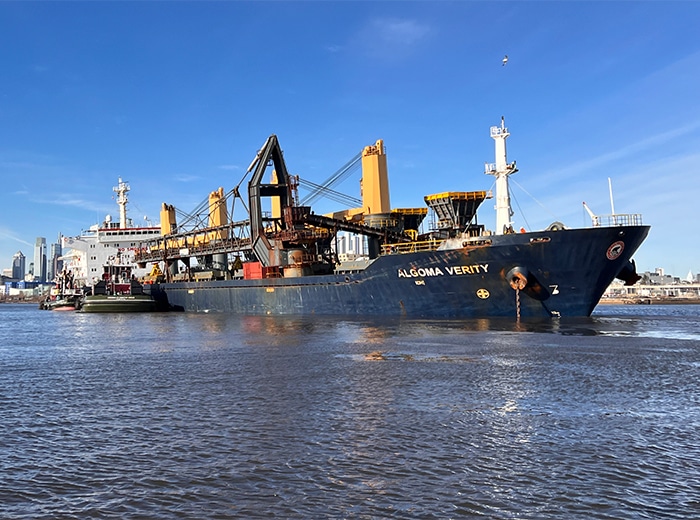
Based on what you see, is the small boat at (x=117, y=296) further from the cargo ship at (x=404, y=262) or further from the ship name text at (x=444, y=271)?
the ship name text at (x=444, y=271)

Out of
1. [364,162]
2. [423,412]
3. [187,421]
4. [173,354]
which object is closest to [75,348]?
[173,354]

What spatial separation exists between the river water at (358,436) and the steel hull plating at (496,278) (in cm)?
1131

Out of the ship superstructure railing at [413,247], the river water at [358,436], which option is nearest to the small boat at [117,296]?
the ship superstructure railing at [413,247]

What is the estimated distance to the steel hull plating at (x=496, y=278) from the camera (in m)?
29.0

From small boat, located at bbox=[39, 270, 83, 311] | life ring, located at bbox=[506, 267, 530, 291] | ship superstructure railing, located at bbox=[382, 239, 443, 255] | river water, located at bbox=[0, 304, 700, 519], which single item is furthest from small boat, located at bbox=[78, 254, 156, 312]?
life ring, located at bbox=[506, 267, 530, 291]

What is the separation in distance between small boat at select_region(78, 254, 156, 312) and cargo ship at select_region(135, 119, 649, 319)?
321cm

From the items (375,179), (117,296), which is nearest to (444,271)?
(375,179)

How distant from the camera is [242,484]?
6762 millimetres

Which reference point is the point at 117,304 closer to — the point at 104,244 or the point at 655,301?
the point at 104,244

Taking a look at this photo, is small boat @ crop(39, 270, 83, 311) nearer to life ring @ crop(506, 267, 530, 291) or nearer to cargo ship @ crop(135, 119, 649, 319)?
cargo ship @ crop(135, 119, 649, 319)

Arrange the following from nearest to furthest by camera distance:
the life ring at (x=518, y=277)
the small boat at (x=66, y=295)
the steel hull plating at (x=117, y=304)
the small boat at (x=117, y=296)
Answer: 1. the life ring at (x=518, y=277)
2. the steel hull plating at (x=117, y=304)
3. the small boat at (x=117, y=296)
4. the small boat at (x=66, y=295)

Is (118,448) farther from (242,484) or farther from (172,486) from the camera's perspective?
(242,484)

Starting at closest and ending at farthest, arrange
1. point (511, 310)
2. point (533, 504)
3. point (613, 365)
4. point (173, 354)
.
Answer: point (533, 504) < point (613, 365) < point (173, 354) < point (511, 310)

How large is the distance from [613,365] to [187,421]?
478 inches
